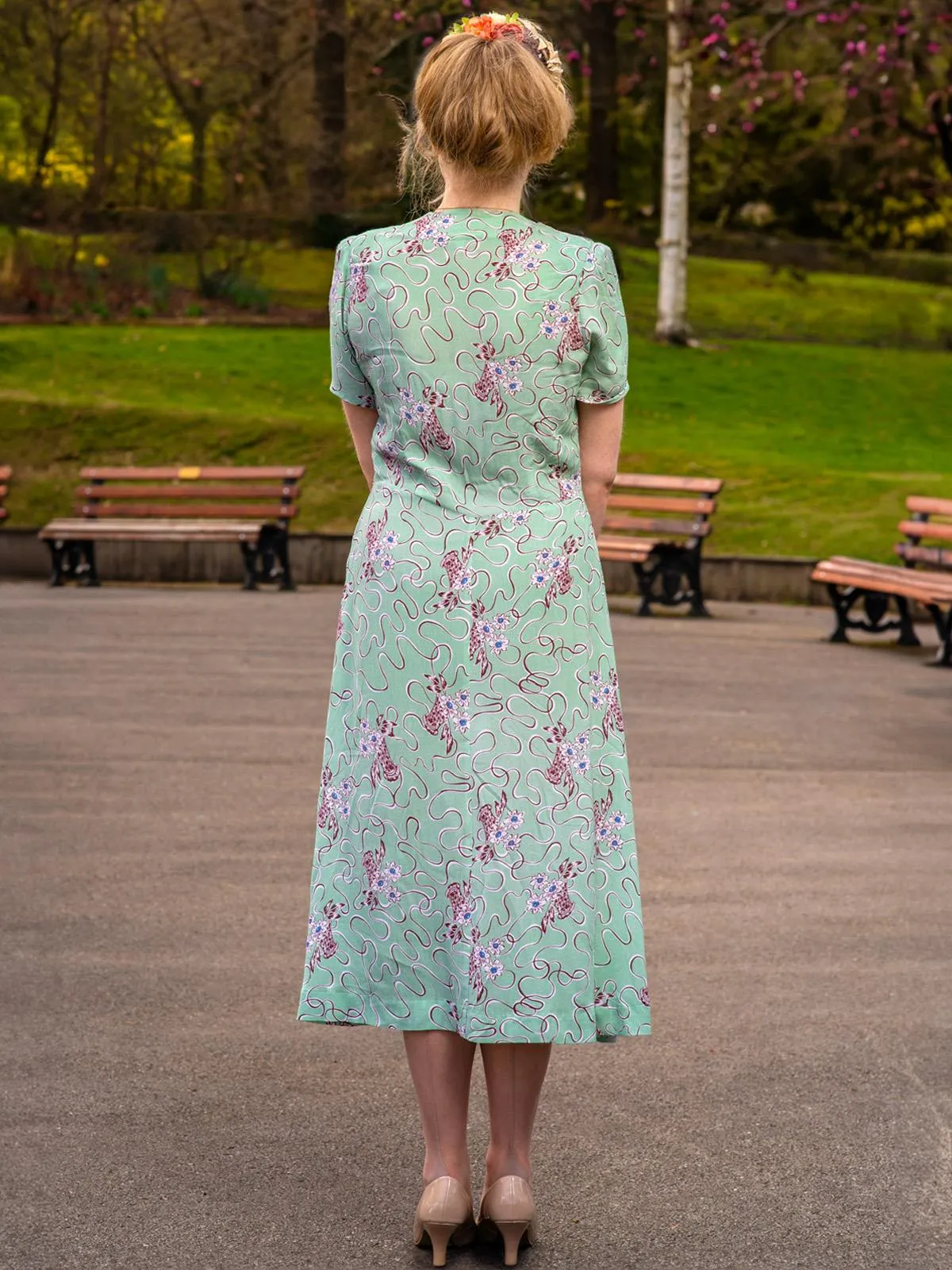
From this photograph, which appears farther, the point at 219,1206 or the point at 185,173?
the point at 185,173

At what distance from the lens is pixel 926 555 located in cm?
1352

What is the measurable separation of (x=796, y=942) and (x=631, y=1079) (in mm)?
1293

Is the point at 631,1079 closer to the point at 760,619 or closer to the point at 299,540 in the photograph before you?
the point at 760,619

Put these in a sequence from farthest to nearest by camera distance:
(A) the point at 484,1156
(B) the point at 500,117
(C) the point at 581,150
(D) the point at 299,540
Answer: (C) the point at 581,150, (D) the point at 299,540, (A) the point at 484,1156, (B) the point at 500,117

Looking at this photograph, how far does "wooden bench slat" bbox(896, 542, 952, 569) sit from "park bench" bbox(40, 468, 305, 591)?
17.2 ft

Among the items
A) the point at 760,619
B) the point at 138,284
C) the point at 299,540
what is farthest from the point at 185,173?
the point at 760,619

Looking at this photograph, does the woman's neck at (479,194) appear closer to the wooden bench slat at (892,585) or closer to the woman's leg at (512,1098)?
the woman's leg at (512,1098)

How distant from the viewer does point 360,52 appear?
33719 millimetres

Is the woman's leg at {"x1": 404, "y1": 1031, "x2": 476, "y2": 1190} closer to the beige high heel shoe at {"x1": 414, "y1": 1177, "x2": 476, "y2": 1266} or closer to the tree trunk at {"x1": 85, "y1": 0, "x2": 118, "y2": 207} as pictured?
the beige high heel shoe at {"x1": 414, "y1": 1177, "x2": 476, "y2": 1266}

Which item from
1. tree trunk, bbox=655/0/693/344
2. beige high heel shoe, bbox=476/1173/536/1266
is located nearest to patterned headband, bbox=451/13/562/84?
beige high heel shoe, bbox=476/1173/536/1266

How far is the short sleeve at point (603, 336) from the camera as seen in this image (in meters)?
3.62

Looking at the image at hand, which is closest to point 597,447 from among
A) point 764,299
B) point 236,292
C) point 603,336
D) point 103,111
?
point 603,336

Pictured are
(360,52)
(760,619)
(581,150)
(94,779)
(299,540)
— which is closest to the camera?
(94,779)

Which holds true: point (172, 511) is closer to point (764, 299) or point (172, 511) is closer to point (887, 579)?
point (887, 579)
